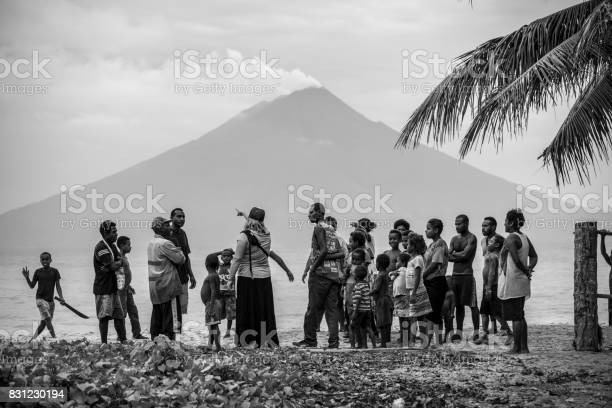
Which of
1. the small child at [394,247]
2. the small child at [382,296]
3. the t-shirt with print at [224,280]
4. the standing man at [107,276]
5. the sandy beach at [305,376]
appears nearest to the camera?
the sandy beach at [305,376]

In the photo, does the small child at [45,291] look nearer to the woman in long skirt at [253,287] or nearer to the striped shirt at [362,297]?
the woman in long skirt at [253,287]

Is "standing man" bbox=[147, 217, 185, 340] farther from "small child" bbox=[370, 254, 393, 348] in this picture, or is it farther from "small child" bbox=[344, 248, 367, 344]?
"small child" bbox=[370, 254, 393, 348]

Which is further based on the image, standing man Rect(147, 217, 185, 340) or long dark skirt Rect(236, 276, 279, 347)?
long dark skirt Rect(236, 276, 279, 347)

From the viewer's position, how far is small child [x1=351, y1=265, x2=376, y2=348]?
1100cm

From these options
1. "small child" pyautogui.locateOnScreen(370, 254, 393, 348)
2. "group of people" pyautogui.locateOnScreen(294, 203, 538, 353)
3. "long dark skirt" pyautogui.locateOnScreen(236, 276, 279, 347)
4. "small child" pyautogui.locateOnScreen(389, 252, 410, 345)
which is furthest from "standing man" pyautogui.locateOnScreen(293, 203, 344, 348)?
"small child" pyautogui.locateOnScreen(389, 252, 410, 345)

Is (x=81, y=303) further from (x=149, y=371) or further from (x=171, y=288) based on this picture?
(x=149, y=371)

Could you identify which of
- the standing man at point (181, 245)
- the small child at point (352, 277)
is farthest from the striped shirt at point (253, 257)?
the small child at point (352, 277)

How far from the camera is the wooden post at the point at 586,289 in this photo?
10.1 m

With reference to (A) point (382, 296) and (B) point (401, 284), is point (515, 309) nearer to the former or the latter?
(B) point (401, 284)

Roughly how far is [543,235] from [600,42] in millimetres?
142487

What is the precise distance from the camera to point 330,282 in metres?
11.4

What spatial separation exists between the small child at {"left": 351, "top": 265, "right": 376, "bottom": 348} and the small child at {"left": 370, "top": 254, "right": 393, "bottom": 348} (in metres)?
0.16

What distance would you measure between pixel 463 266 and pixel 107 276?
4.30m

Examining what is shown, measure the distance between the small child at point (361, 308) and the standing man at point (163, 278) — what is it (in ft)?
6.55
